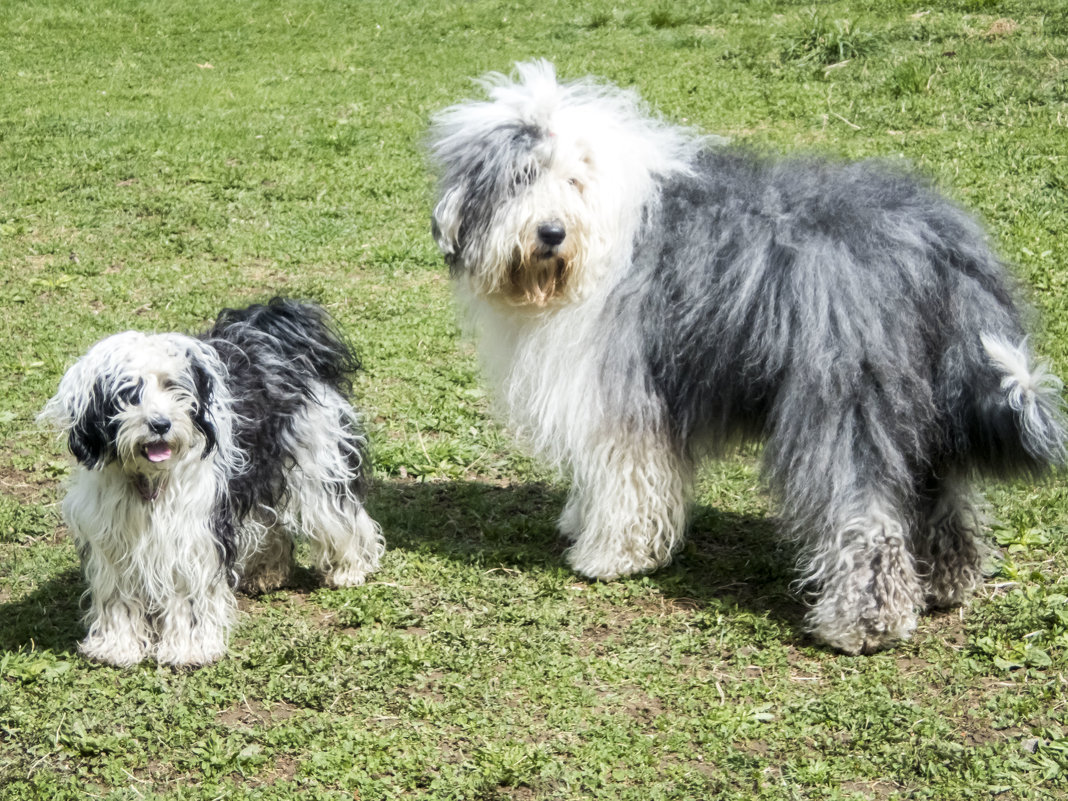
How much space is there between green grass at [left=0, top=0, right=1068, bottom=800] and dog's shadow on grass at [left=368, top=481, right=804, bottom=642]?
2cm

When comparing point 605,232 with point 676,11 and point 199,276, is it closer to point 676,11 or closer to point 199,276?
point 199,276

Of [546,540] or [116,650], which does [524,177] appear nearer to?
[546,540]

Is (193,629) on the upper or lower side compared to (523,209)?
lower

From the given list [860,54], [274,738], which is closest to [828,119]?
[860,54]

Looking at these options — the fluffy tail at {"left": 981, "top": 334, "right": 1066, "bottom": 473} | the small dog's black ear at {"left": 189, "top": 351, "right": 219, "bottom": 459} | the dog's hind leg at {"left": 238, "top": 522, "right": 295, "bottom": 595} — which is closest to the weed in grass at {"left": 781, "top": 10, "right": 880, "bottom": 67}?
the fluffy tail at {"left": 981, "top": 334, "right": 1066, "bottom": 473}

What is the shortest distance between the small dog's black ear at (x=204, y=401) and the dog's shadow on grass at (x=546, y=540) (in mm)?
1296

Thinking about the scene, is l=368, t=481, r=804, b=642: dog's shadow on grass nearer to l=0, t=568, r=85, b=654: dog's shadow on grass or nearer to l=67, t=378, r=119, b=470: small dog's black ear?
l=0, t=568, r=85, b=654: dog's shadow on grass

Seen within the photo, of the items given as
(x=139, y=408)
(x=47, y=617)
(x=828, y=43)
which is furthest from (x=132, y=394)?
(x=828, y=43)

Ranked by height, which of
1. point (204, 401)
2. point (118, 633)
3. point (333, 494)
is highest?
point (204, 401)

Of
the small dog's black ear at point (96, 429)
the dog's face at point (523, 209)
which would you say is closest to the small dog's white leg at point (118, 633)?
the small dog's black ear at point (96, 429)

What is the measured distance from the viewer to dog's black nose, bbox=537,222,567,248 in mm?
4273

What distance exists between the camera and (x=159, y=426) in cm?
382

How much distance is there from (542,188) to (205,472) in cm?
148

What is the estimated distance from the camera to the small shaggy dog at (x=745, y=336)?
401cm
